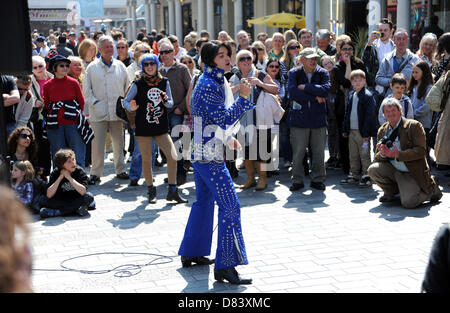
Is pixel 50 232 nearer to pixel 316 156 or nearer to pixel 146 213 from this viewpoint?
pixel 146 213

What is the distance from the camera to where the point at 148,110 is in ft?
26.6

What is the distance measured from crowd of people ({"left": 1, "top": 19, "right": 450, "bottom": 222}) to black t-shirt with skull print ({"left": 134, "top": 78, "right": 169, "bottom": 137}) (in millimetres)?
13

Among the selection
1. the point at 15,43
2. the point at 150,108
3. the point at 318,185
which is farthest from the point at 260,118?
the point at 15,43

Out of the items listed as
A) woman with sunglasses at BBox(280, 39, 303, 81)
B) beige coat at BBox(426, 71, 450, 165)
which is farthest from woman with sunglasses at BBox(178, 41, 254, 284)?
woman with sunglasses at BBox(280, 39, 303, 81)

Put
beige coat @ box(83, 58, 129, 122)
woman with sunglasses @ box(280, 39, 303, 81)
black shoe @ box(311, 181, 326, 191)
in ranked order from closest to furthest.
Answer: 1. black shoe @ box(311, 181, 326, 191)
2. beige coat @ box(83, 58, 129, 122)
3. woman with sunglasses @ box(280, 39, 303, 81)

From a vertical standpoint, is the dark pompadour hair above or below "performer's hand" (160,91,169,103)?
above

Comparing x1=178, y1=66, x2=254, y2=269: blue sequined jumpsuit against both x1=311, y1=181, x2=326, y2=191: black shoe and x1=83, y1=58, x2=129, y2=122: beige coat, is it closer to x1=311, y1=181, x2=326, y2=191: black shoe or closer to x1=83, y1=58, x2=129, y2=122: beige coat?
x1=311, y1=181, x2=326, y2=191: black shoe

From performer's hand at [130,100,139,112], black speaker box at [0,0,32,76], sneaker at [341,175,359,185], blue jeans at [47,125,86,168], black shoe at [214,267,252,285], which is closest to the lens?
black speaker box at [0,0,32,76]

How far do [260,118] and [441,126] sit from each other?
2.43m

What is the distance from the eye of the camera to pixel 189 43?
14586mm

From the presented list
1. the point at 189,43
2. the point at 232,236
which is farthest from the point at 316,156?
the point at 189,43

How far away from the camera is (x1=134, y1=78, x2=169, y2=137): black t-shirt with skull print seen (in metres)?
8.11

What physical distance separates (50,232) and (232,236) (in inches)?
108

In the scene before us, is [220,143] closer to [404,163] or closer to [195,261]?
[195,261]
